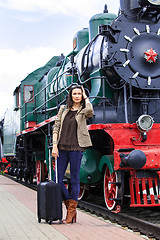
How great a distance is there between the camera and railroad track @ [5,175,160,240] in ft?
16.5

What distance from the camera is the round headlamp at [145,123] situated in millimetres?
6406

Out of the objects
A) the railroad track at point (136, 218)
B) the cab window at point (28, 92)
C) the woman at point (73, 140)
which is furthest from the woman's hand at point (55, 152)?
the cab window at point (28, 92)

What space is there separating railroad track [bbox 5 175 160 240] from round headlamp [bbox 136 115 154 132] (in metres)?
1.39

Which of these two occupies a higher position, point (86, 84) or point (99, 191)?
point (86, 84)

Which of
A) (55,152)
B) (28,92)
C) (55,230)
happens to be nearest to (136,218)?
(55,230)

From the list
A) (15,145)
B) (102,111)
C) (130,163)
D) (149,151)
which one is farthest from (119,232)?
(15,145)

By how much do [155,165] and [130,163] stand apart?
0.51m

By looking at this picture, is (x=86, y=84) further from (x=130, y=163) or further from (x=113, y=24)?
(x=130, y=163)

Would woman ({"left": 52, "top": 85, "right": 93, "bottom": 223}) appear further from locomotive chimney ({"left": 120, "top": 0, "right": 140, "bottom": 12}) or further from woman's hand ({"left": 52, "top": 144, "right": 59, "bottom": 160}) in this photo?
locomotive chimney ({"left": 120, "top": 0, "right": 140, "bottom": 12})

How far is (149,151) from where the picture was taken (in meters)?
6.20

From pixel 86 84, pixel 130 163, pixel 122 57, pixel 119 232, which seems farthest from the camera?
pixel 86 84

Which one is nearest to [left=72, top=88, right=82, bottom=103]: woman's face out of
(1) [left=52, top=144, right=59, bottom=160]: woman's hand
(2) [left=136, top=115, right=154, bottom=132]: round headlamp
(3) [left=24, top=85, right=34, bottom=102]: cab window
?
(1) [left=52, top=144, right=59, bottom=160]: woman's hand

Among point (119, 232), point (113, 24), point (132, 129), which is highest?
point (113, 24)

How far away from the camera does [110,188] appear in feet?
22.2
